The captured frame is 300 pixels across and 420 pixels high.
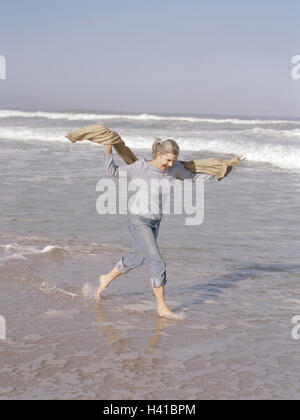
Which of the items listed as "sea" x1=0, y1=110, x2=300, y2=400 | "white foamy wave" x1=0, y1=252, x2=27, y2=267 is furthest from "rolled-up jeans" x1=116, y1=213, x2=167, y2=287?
"white foamy wave" x1=0, y1=252, x2=27, y2=267

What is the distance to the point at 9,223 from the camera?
30.3 ft

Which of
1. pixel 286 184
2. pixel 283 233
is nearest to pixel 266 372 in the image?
pixel 283 233

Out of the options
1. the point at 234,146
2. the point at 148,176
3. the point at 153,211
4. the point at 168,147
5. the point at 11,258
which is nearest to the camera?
the point at 168,147

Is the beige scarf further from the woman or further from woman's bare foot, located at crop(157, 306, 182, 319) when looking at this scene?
woman's bare foot, located at crop(157, 306, 182, 319)

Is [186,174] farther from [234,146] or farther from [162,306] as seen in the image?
[234,146]

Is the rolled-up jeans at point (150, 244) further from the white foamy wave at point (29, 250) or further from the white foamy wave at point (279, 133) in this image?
the white foamy wave at point (279, 133)

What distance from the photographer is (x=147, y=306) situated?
5.75m

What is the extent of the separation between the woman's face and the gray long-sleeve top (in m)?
0.06

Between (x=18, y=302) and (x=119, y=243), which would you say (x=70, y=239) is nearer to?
(x=119, y=243)

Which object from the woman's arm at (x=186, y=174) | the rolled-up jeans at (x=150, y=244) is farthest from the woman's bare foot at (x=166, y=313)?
the woman's arm at (x=186, y=174)

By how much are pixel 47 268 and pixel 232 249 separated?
264 cm

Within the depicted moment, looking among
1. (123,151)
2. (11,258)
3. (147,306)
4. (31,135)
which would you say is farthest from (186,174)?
→ (31,135)

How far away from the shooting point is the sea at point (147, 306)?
159 inches

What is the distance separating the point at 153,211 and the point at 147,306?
1045 mm
